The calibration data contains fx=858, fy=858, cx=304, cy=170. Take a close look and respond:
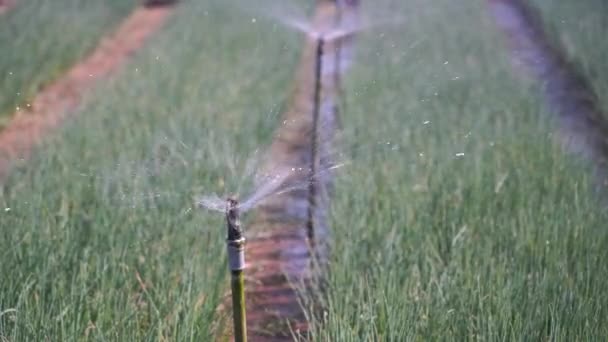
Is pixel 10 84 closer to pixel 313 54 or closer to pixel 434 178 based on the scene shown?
pixel 434 178

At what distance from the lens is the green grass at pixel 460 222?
7.63 feet

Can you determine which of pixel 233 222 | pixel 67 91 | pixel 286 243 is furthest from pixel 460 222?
pixel 67 91

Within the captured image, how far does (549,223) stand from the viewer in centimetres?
296

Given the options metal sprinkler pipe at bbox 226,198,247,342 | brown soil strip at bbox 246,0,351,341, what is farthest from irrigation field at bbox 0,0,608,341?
metal sprinkler pipe at bbox 226,198,247,342

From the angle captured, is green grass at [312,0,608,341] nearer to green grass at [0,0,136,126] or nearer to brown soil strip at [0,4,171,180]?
brown soil strip at [0,4,171,180]

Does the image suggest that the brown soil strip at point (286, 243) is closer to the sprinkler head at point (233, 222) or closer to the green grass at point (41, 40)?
the sprinkler head at point (233, 222)

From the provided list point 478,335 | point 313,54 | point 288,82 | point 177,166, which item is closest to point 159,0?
point 313,54

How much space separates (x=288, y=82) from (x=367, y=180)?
2561 mm

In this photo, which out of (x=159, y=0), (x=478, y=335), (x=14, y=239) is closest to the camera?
(x=478, y=335)

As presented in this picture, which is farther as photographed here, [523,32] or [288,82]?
[523,32]

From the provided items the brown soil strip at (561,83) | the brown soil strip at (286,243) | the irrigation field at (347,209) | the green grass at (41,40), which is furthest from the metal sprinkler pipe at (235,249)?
the green grass at (41,40)

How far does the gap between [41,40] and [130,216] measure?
12.8 feet

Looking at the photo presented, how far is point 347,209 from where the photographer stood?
3344mm

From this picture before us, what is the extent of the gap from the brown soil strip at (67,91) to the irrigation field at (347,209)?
18 centimetres
